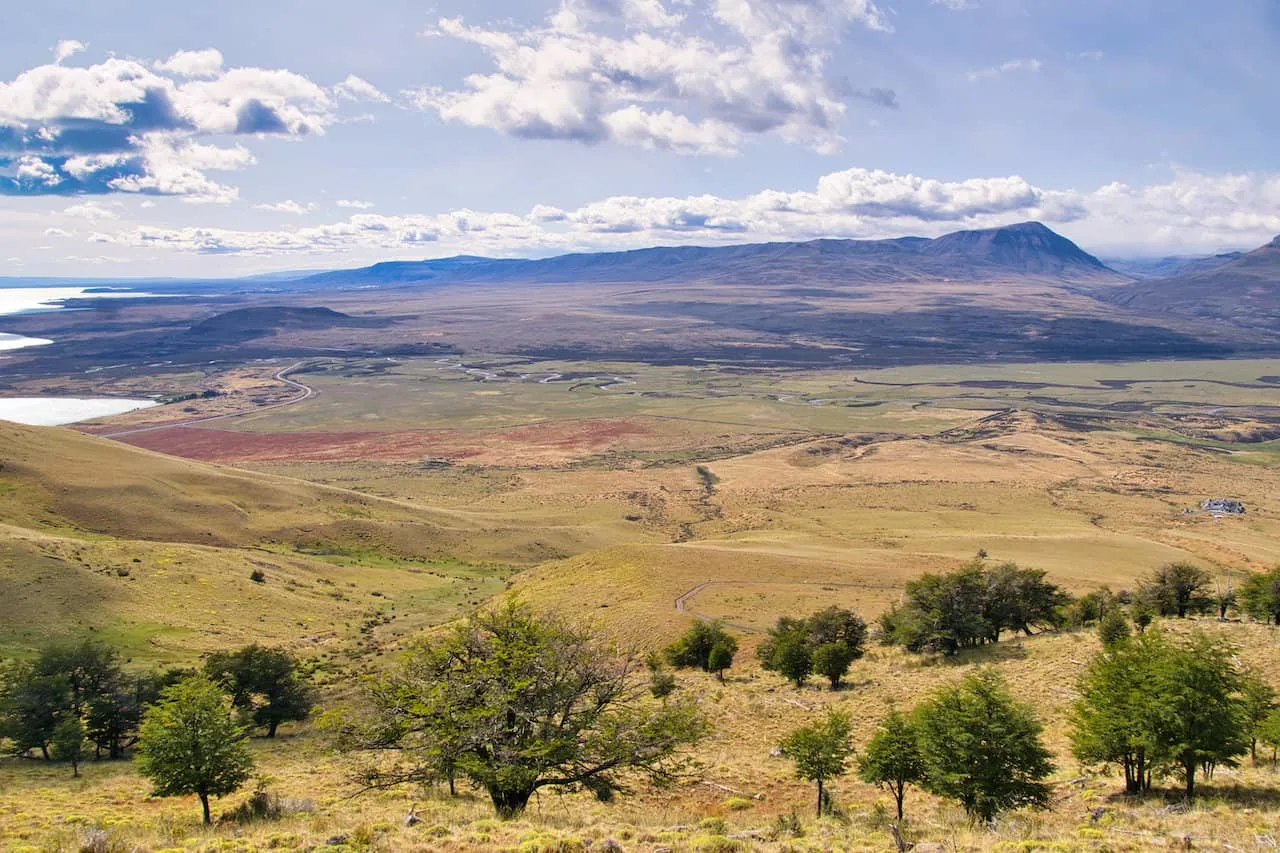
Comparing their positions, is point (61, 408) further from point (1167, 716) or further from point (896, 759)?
point (1167, 716)

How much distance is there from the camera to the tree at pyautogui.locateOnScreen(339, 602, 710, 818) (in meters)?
16.6

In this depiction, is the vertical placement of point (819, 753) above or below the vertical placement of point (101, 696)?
above

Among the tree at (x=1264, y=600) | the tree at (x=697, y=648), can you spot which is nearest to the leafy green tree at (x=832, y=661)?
the tree at (x=697, y=648)

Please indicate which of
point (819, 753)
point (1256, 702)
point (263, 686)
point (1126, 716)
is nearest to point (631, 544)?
point (263, 686)

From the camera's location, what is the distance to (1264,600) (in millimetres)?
35375

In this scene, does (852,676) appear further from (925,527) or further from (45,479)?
(45,479)

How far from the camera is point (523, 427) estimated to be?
148125 millimetres

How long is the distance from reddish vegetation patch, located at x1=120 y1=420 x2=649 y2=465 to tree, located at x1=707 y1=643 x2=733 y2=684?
8592 centimetres

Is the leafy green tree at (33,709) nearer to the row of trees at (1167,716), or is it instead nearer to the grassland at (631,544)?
the grassland at (631,544)

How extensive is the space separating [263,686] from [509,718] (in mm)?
20312

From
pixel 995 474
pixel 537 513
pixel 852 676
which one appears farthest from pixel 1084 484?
pixel 852 676

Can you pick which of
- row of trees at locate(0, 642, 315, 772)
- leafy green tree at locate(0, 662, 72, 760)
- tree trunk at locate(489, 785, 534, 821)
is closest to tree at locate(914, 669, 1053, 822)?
tree trunk at locate(489, 785, 534, 821)

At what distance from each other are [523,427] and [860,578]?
332 ft

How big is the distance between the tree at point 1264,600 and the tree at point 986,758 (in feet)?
80.0
